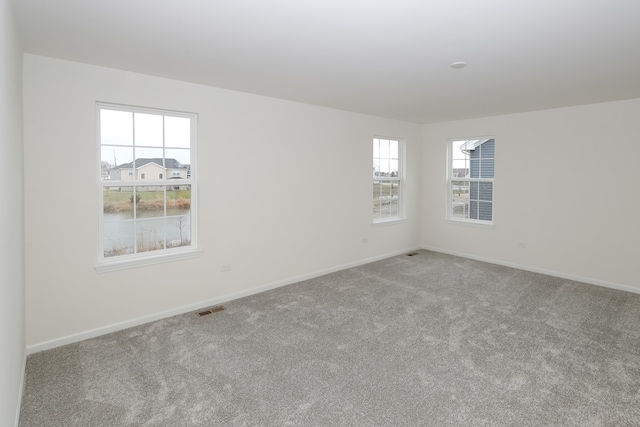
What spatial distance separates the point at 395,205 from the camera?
6.29m

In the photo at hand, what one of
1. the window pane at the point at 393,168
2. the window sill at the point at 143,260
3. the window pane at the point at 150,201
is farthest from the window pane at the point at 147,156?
the window pane at the point at 393,168

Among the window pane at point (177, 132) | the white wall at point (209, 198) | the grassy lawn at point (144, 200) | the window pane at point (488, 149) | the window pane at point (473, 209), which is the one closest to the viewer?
the white wall at point (209, 198)

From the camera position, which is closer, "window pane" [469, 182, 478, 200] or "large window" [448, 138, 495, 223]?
"large window" [448, 138, 495, 223]

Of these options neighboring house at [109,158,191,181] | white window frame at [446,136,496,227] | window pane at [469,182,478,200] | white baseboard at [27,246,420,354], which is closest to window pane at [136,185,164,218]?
neighboring house at [109,158,191,181]

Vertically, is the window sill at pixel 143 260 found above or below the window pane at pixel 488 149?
below

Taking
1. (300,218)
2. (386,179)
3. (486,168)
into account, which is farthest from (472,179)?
(300,218)

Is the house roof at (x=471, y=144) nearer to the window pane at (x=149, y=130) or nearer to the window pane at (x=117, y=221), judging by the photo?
the window pane at (x=149, y=130)

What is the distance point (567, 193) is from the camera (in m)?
4.88

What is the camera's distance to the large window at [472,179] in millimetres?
5812

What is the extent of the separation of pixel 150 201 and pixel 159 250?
522mm

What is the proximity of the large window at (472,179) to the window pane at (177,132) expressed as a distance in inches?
180

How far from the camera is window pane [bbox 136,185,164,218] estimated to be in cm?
341

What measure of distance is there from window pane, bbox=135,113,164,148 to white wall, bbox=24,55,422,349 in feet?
0.54

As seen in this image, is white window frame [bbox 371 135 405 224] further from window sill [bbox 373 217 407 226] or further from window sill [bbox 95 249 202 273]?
window sill [bbox 95 249 202 273]
